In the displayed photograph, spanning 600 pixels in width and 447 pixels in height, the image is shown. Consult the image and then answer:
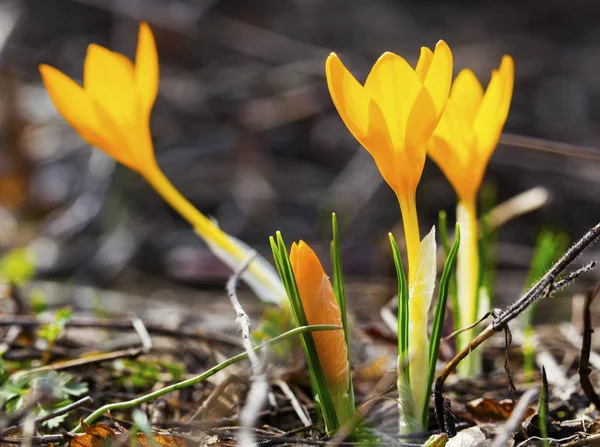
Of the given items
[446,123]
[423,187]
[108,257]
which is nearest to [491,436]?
[446,123]

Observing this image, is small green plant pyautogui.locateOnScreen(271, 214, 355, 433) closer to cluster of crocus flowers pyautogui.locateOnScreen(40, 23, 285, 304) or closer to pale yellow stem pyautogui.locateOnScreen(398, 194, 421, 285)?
pale yellow stem pyautogui.locateOnScreen(398, 194, 421, 285)

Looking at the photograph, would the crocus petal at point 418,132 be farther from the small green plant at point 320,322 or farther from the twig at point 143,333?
the twig at point 143,333

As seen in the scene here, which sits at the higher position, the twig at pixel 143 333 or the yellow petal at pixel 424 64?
the yellow petal at pixel 424 64

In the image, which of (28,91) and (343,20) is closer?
(28,91)

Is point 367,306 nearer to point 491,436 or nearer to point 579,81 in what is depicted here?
point 491,436

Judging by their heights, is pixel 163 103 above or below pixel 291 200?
above

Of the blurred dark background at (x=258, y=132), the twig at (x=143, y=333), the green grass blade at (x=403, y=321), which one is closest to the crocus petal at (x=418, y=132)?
the green grass blade at (x=403, y=321)
